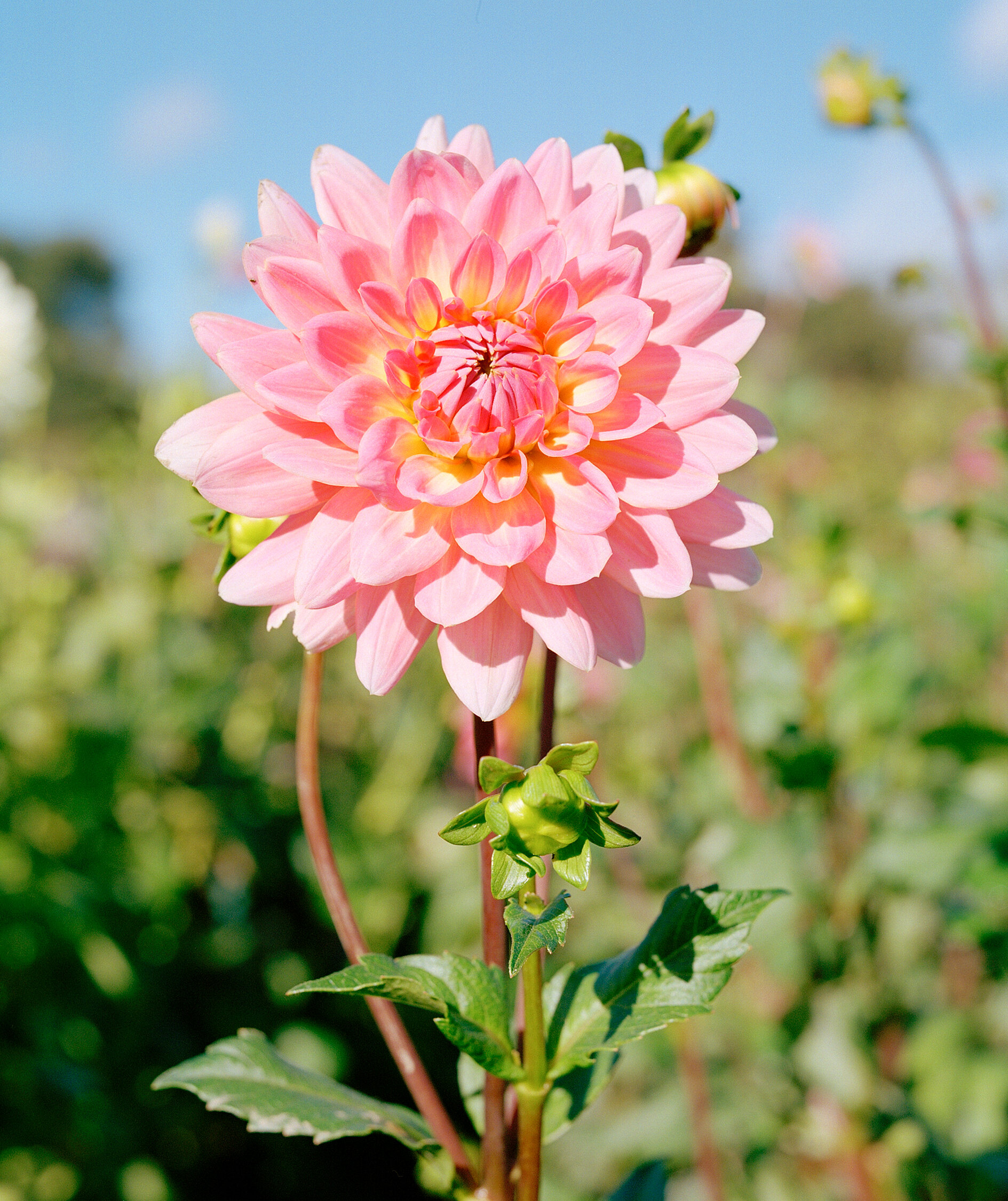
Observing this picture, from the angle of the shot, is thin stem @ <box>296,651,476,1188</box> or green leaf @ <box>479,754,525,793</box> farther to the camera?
thin stem @ <box>296,651,476,1188</box>

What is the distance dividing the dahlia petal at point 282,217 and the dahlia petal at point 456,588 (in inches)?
11.1

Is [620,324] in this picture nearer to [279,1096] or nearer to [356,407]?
[356,407]

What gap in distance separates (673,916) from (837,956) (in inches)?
54.1

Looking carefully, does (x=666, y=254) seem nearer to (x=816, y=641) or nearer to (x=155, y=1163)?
(x=816, y=641)

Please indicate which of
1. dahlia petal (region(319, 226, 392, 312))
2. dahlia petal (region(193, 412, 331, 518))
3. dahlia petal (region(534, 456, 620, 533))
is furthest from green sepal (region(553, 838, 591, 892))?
dahlia petal (region(319, 226, 392, 312))

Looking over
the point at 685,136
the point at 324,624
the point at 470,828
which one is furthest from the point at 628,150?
the point at 470,828

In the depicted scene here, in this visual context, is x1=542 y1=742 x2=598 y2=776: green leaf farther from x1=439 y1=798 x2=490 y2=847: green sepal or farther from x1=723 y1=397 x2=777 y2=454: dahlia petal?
x1=723 y1=397 x2=777 y2=454: dahlia petal

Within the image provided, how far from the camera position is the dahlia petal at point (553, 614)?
0.68 m

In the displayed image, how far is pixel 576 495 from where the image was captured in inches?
29.0

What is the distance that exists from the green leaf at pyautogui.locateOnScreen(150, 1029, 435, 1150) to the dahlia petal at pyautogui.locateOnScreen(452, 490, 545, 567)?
0.46 metres

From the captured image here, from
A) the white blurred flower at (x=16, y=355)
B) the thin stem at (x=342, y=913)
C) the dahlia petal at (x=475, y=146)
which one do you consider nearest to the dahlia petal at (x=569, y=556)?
the thin stem at (x=342, y=913)

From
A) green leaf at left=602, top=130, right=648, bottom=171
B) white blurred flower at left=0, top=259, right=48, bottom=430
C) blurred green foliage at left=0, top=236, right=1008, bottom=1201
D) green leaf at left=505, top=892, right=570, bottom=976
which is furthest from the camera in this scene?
white blurred flower at left=0, top=259, right=48, bottom=430

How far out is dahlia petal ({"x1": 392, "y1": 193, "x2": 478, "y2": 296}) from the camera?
28.3 inches

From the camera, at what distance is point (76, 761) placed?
8.27 ft
